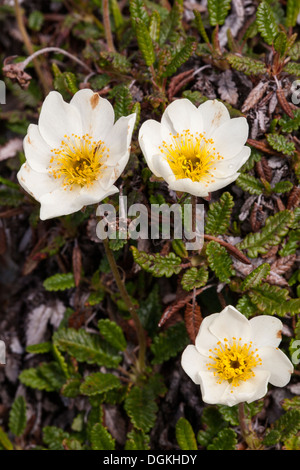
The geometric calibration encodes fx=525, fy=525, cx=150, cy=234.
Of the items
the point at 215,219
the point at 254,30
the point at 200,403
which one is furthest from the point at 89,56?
the point at 200,403

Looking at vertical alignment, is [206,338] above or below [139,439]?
above

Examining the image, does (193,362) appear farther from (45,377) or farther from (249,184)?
(45,377)

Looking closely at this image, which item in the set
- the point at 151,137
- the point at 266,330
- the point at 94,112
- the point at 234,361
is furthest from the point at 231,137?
the point at 234,361

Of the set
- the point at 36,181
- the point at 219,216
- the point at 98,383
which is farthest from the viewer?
the point at 98,383

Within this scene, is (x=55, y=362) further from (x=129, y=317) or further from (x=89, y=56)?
(x=89, y=56)

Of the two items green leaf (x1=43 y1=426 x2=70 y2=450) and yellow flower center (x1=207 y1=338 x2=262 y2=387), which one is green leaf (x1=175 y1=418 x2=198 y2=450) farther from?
green leaf (x1=43 y1=426 x2=70 y2=450)

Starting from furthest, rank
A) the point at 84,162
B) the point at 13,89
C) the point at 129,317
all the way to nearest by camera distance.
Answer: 1. the point at 13,89
2. the point at 129,317
3. the point at 84,162
